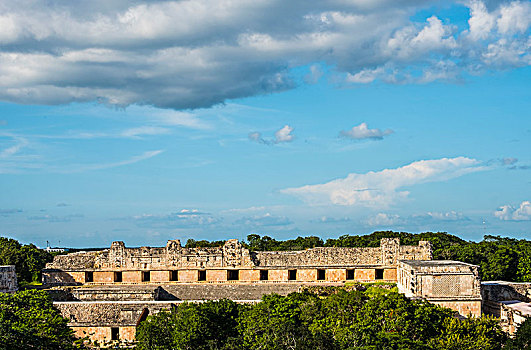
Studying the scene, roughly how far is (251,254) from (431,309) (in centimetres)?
1100

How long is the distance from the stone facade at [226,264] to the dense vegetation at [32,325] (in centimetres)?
598

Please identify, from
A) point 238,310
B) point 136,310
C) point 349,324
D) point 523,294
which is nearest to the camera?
point 349,324

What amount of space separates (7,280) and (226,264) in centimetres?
1040

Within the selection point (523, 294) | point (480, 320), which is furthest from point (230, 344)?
point (523, 294)

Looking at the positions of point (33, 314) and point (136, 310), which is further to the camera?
point (136, 310)

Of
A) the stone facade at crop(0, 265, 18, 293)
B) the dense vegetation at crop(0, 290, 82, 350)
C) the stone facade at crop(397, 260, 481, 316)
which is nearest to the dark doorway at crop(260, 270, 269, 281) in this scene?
the stone facade at crop(397, 260, 481, 316)

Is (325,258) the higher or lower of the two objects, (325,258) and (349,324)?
the higher

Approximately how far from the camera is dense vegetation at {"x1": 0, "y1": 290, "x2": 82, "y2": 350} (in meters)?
23.4

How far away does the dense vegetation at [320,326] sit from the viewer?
23422 mm

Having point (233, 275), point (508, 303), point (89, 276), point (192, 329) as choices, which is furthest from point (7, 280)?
point (508, 303)

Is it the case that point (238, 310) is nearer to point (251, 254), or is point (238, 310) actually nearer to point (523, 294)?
point (251, 254)

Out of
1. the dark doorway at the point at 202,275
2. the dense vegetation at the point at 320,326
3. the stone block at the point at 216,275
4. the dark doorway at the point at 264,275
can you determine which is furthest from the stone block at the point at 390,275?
the dark doorway at the point at 202,275

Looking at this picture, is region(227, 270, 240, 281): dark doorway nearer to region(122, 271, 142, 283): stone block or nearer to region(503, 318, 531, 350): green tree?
region(122, 271, 142, 283): stone block

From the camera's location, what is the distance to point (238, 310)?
26.9m
